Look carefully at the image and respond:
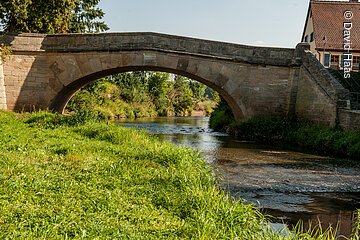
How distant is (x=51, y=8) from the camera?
17.5 m

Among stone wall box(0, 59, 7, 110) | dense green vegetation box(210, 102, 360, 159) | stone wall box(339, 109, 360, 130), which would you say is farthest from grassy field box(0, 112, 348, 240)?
stone wall box(0, 59, 7, 110)

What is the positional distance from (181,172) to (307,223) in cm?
212

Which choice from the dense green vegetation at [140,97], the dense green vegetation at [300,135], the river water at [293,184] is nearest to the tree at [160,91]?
the dense green vegetation at [140,97]

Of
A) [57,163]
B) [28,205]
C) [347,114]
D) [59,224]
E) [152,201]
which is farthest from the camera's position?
[347,114]

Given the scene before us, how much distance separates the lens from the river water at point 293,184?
6113 mm

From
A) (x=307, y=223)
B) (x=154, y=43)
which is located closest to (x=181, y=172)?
(x=307, y=223)

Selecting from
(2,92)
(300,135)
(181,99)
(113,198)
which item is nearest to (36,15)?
(2,92)

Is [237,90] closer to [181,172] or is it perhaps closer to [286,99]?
[286,99]

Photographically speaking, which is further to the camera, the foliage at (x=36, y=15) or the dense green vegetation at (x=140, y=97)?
the dense green vegetation at (x=140, y=97)

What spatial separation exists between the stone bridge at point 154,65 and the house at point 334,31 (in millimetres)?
15717

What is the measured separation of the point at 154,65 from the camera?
17.9 metres

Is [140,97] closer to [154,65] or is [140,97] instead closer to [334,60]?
[334,60]

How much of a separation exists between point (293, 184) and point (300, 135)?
25.9ft

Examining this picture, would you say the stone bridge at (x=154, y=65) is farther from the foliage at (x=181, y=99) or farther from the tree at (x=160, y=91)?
the foliage at (x=181, y=99)
